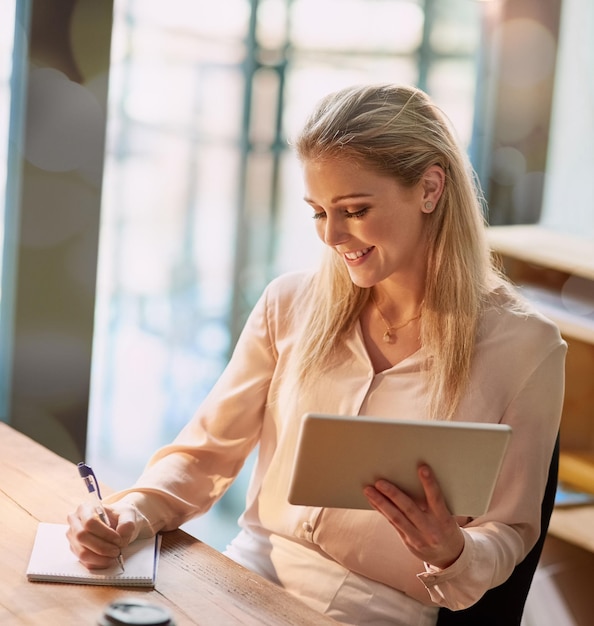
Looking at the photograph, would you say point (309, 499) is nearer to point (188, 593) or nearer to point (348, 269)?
point (188, 593)

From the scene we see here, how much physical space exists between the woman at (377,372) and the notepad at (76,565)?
50 millimetres

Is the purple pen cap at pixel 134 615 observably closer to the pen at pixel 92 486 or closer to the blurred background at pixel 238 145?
the pen at pixel 92 486

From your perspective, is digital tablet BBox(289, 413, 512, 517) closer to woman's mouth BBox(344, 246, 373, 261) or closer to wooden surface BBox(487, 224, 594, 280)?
woman's mouth BBox(344, 246, 373, 261)

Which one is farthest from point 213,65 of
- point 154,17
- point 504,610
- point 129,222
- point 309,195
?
point 504,610

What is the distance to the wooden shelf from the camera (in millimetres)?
2607

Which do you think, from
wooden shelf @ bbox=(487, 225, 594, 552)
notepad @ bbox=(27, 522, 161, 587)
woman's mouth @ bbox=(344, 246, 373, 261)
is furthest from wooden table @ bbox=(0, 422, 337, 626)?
wooden shelf @ bbox=(487, 225, 594, 552)

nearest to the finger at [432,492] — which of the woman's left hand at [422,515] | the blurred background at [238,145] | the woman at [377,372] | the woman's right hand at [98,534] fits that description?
the woman's left hand at [422,515]

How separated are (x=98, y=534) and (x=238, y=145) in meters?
1.90

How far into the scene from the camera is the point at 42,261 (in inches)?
95.7

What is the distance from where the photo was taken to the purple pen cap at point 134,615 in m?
1.11

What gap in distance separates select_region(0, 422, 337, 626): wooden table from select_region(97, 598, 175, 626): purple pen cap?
7.9 inches

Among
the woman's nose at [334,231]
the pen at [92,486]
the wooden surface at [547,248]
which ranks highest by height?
the woman's nose at [334,231]

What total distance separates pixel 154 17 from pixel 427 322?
5.31ft

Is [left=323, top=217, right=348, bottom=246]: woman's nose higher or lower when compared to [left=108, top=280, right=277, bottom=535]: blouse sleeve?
higher
